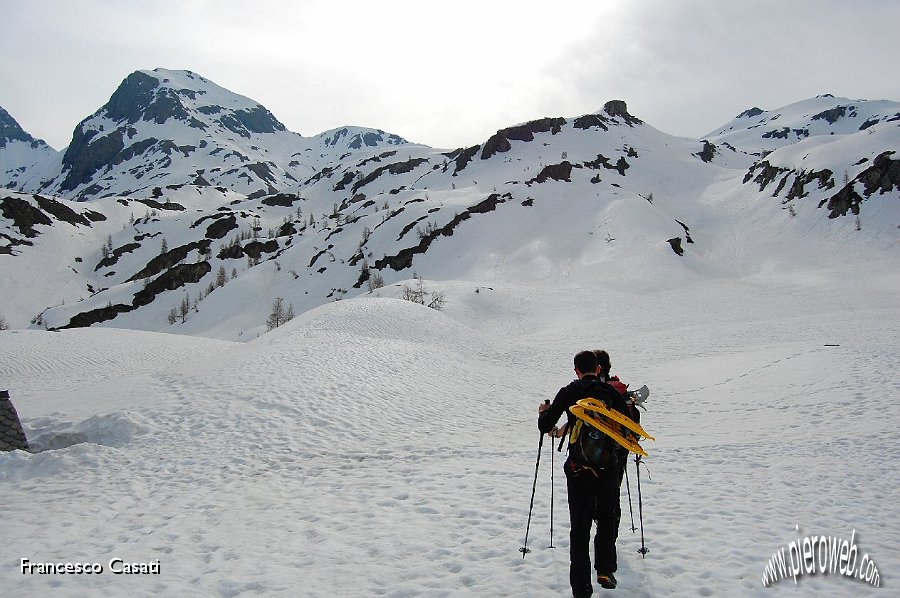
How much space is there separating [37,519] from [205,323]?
8558cm

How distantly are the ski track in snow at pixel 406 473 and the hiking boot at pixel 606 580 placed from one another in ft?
1.01

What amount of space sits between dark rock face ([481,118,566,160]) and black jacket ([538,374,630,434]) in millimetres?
135194

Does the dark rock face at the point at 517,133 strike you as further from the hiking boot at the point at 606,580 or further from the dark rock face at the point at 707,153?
the hiking boot at the point at 606,580

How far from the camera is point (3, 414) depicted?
13.6 metres

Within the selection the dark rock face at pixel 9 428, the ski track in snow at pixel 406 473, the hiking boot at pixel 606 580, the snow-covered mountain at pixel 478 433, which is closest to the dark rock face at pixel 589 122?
the snow-covered mountain at pixel 478 433

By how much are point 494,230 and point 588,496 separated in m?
85.0

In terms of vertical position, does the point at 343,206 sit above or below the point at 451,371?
above

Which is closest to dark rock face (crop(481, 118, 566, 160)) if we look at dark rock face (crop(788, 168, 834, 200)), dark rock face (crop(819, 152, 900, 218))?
dark rock face (crop(788, 168, 834, 200))

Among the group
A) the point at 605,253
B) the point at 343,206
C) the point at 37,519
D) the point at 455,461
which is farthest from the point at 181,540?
the point at 343,206

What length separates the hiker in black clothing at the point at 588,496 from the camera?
18.4ft

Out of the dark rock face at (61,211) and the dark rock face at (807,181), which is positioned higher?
the dark rock face at (61,211)

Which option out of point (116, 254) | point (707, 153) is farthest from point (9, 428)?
point (707, 153)

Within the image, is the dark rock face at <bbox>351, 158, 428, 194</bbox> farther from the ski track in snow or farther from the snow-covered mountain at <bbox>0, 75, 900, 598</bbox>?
the ski track in snow

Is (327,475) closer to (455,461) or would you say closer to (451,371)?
(455,461)
